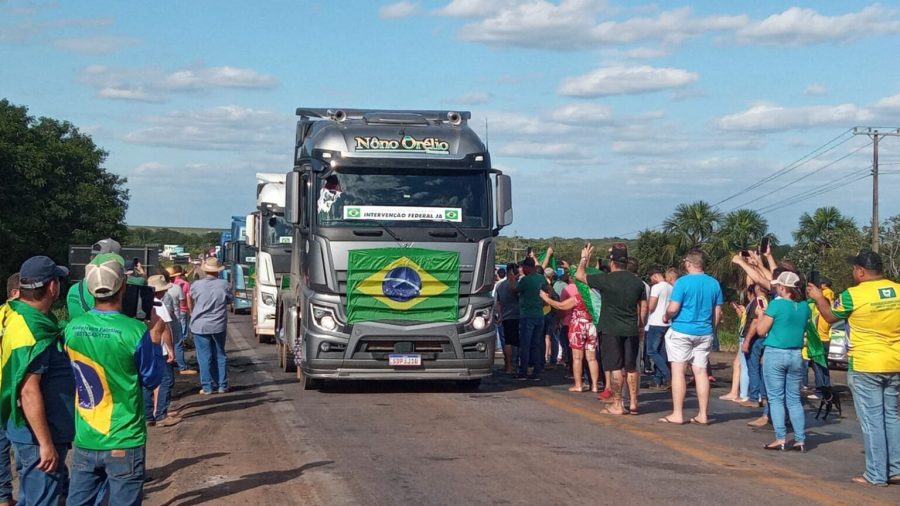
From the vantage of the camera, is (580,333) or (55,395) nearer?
(55,395)

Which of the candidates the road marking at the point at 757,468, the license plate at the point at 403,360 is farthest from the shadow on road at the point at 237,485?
the license plate at the point at 403,360

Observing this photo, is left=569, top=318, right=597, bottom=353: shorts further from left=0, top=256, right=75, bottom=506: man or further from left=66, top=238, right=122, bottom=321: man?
left=0, top=256, right=75, bottom=506: man

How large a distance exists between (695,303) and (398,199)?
4338 mm

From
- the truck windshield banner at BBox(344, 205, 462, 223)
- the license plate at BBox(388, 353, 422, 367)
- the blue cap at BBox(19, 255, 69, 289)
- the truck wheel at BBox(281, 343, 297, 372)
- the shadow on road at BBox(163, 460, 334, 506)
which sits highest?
the truck windshield banner at BBox(344, 205, 462, 223)

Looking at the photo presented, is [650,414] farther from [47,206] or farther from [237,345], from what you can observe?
[47,206]

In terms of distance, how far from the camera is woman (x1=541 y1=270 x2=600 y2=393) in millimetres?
15227

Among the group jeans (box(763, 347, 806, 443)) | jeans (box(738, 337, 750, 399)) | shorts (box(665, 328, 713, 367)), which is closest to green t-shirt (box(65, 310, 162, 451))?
jeans (box(763, 347, 806, 443))

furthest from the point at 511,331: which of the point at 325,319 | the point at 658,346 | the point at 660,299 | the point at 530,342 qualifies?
the point at 325,319

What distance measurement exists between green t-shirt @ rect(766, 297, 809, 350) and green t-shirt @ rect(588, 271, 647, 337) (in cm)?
228

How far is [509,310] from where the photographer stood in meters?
17.9

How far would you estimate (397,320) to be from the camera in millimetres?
14477

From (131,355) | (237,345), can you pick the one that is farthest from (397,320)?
(237,345)

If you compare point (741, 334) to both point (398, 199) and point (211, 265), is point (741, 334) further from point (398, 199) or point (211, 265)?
point (211, 265)

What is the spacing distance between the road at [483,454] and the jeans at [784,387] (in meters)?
0.31
